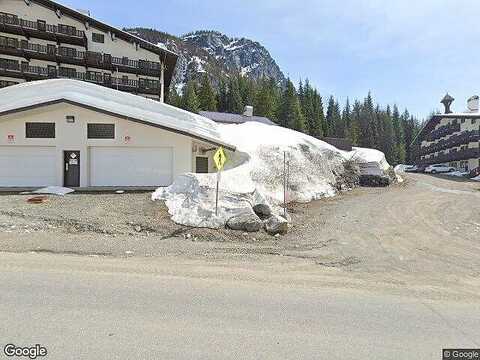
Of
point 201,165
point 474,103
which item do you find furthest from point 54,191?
point 474,103

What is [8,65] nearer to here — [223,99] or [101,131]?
[101,131]

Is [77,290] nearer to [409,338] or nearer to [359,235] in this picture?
[409,338]

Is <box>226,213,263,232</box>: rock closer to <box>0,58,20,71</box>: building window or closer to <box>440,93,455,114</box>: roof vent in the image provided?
<box>0,58,20,71</box>: building window

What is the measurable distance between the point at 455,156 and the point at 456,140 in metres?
2.72

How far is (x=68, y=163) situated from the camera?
2314 centimetres

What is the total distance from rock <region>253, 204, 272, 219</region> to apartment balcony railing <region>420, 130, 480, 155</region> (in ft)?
175

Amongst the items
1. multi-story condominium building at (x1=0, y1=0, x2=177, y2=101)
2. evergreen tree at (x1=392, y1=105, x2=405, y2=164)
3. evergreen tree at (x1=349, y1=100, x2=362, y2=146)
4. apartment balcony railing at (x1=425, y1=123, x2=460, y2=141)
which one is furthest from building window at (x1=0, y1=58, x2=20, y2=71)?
evergreen tree at (x1=392, y1=105, x2=405, y2=164)

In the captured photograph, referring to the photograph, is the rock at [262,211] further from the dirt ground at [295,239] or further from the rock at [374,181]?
the rock at [374,181]

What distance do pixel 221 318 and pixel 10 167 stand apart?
73.2 ft

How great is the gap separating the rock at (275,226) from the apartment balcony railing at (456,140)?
5372 cm

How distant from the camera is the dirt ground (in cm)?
952

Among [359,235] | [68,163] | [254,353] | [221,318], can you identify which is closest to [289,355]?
[254,353]

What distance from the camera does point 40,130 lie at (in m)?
23.0

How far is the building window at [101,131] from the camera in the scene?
23.3 m
